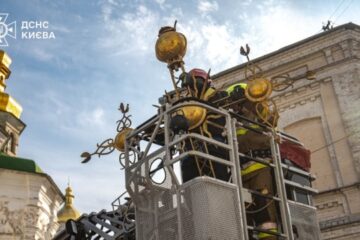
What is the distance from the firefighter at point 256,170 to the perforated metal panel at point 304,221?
0.25 meters

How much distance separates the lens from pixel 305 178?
6.11 meters

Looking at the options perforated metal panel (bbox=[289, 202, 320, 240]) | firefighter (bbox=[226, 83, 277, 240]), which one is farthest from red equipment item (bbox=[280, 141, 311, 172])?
perforated metal panel (bbox=[289, 202, 320, 240])

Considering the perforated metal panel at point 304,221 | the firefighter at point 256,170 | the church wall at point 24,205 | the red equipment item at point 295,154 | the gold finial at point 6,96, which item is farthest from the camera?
the gold finial at point 6,96

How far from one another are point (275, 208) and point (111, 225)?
4170 mm

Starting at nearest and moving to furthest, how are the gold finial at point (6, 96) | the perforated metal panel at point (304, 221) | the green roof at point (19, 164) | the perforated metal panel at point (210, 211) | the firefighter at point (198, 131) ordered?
1. the perforated metal panel at point (210, 211)
2. the firefighter at point (198, 131)
3. the perforated metal panel at point (304, 221)
4. the green roof at point (19, 164)
5. the gold finial at point (6, 96)

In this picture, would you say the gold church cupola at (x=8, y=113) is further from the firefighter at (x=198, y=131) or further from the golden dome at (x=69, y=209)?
the firefighter at (x=198, y=131)

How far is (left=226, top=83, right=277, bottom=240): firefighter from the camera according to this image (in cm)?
534

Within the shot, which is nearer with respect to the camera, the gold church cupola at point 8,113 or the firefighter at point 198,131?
the firefighter at point 198,131

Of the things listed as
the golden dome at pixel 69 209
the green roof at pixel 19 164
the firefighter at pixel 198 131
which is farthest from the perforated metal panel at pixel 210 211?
the golden dome at pixel 69 209

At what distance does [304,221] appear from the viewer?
5625mm

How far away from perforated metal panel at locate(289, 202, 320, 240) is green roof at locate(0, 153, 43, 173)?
37.4 feet

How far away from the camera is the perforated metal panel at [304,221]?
5.48 m

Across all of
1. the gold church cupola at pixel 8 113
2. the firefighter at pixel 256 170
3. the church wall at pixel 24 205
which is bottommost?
the firefighter at pixel 256 170

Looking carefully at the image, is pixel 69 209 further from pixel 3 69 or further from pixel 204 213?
pixel 204 213
